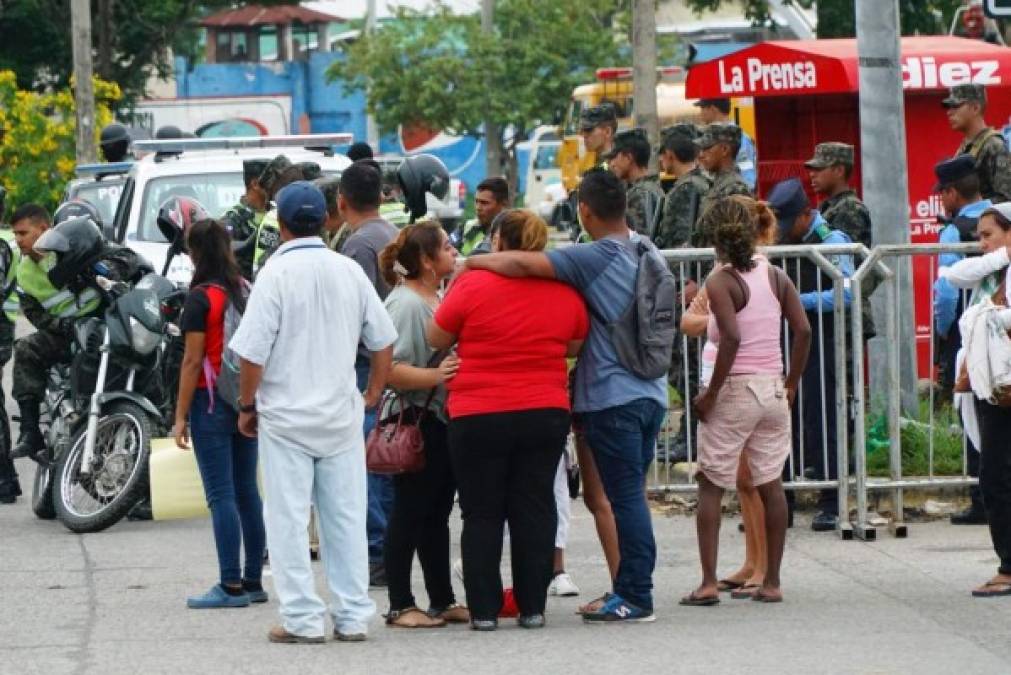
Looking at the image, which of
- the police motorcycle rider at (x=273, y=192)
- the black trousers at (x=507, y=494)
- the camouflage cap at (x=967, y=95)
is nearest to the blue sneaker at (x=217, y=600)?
the black trousers at (x=507, y=494)

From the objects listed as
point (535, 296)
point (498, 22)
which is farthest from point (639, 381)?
point (498, 22)

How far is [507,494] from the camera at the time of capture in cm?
860

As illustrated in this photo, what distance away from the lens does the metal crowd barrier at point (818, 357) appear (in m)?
10.7

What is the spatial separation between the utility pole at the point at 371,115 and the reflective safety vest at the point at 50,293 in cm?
3809

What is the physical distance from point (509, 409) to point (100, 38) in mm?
28080

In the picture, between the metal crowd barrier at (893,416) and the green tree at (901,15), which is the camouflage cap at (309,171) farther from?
the green tree at (901,15)

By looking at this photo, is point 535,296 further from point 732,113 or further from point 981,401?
point 732,113

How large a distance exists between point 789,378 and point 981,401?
807mm

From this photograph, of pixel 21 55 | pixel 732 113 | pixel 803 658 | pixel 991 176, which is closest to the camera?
pixel 803 658

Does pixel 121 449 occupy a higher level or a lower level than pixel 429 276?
lower

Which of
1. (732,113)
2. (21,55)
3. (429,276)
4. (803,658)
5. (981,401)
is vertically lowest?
(803,658)

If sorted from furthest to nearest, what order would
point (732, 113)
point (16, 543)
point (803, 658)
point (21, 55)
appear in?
point (21, 55) < point (732, 113) < point (16, 543) < point (803, 658)

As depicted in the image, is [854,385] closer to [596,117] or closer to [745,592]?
[745,592]

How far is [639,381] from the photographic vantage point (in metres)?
8.70
